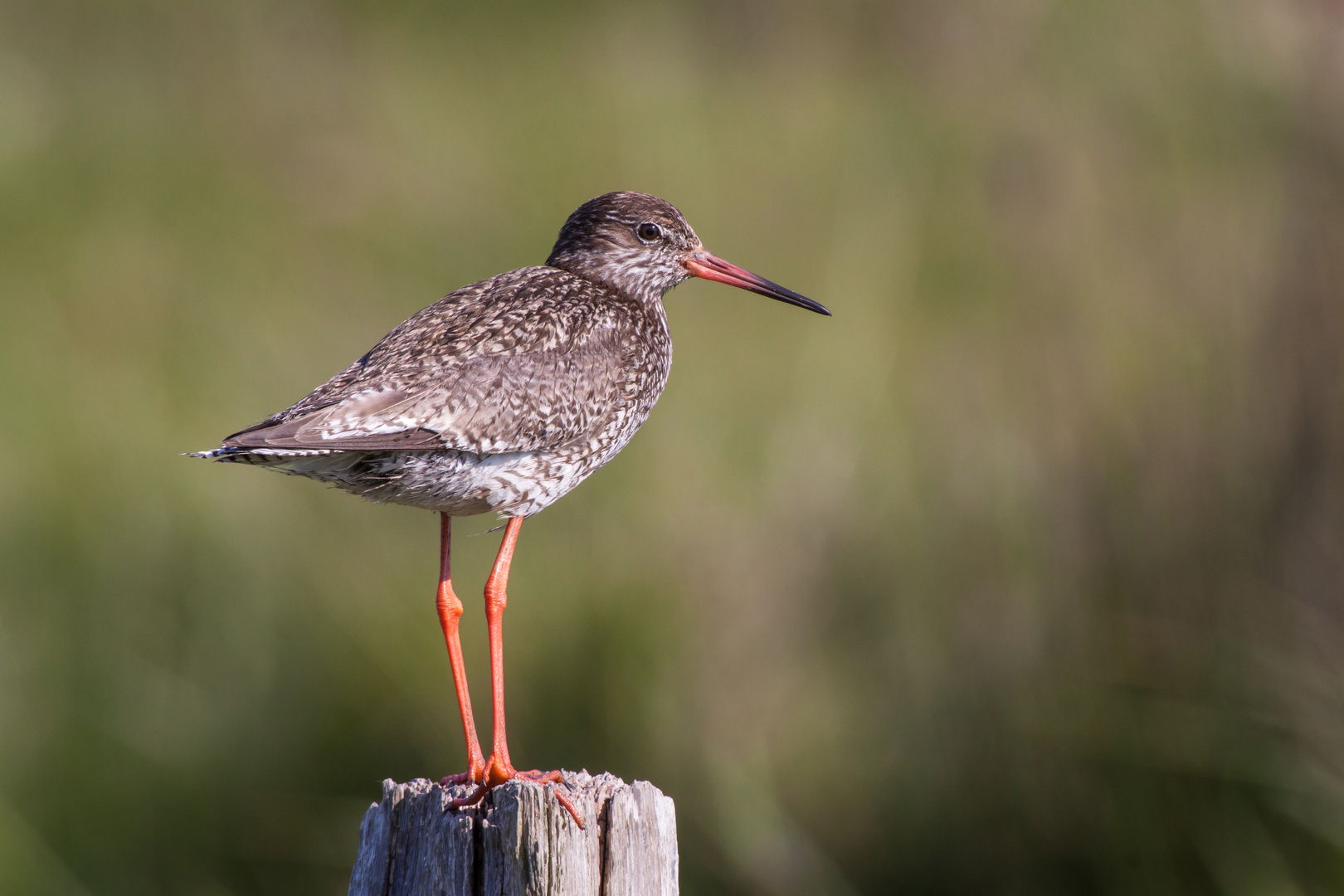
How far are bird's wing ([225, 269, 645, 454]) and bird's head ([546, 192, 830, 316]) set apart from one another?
0.33 m

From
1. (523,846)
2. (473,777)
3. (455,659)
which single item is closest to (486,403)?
(455,659)

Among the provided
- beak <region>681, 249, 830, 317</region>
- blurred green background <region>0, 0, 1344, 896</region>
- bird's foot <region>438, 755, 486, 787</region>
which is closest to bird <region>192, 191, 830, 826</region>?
bird's foot <region>438, 755, 486, 787</region>

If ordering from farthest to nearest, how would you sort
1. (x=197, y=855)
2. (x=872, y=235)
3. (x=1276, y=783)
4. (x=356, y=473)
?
1. (x=872, y=235)
2. (x=197, y=855)
3. (x=1276, y=783)
4. (x=356, y=473)

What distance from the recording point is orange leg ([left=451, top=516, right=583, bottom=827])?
10.8ft

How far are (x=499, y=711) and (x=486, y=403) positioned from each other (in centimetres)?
94

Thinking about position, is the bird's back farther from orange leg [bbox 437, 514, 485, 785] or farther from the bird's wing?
orange leg [bbox 437, 514, 485, 785]

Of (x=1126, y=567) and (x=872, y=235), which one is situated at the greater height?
(x=872, y=235)

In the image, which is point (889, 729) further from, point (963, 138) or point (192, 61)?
point (192, 61)

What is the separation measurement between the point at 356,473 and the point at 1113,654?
278cm

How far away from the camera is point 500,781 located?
11.9ft

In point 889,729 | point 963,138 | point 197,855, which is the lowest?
point 197,855

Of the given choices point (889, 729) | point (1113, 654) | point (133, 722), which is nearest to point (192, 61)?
point (133, 722)

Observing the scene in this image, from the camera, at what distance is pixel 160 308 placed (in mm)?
7113

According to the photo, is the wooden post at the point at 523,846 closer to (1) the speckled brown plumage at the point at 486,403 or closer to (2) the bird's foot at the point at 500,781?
(2) the bird's foot at the point at 500,781
